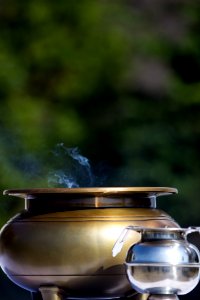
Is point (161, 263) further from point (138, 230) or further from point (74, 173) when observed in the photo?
point (74, 173)

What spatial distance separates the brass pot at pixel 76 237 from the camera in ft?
7.26

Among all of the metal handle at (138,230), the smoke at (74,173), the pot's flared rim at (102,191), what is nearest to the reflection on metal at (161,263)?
the metal handle at (138,230)

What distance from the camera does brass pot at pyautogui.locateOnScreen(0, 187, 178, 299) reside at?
221 centimetres

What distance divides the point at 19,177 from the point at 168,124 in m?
0.45

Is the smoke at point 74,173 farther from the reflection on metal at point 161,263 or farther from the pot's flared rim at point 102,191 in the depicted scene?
the reflection on metal at point 161,263

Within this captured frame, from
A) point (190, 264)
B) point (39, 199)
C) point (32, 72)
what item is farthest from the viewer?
point (32, 72)

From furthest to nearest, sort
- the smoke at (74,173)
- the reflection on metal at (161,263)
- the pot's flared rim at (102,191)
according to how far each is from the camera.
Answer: the smoke at (74,173) < the pot's flared rim at (102,191) < the reflection on metal at (161,263)

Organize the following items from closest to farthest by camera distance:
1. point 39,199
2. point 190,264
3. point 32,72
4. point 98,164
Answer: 1. point 190,264
2. point 39,199
3. point 98,164
4. point 32,72

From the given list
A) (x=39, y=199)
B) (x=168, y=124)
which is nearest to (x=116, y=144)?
(x=168, y=124)

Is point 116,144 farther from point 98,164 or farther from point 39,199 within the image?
point 39,199

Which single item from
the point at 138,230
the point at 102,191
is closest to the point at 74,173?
A: the point at 102,191

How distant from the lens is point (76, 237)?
7.27 feet

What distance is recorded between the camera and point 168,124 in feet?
10.5

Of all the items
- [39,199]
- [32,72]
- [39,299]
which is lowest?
[39,299]
